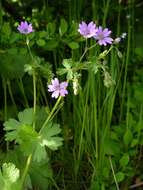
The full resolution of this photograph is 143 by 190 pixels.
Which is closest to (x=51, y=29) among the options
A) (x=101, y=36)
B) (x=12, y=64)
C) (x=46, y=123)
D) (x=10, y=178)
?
(x=12, y=64)

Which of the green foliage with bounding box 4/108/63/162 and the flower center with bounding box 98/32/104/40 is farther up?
the flower center with bounding box 98/32/104/40

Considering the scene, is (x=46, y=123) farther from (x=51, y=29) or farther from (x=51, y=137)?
(x=51, y=29)

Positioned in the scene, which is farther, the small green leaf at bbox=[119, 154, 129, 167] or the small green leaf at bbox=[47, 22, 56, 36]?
the small green leaf at bbox=[47, 22, 56, 36]

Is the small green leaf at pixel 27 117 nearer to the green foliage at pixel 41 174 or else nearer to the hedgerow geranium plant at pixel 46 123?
the hedgerow geranium plant at pixel 46 123

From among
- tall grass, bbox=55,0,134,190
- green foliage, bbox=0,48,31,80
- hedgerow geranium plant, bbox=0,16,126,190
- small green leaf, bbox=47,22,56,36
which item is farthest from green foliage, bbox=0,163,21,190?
small green leaf, bbox=47,22,56,36

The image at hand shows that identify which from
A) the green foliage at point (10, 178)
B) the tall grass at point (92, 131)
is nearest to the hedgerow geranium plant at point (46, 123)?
the green foliage at point (10, 178)

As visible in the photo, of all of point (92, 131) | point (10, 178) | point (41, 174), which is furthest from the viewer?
Answer: point (92, 131)

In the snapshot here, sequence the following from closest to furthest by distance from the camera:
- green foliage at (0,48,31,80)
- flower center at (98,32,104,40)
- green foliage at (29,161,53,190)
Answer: flower center at (98,32,104,40)
green foliage at (29,161,53,190)
green foliage at (0,48,31,80)

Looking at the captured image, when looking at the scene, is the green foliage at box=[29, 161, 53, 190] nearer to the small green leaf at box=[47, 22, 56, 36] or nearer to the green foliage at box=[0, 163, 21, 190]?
the green foliage at box=[0, 163, 21, 190]

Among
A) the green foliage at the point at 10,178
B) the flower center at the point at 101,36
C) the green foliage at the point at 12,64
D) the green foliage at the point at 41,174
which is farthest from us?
the green foliage at the point at 12,64

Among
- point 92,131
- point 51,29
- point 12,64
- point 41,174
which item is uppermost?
point 51,29

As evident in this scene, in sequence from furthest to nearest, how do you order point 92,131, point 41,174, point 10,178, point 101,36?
point 92,131 < point 41,174 < point 101,36 < point 10,178

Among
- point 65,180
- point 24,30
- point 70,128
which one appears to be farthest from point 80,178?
point 24,30
